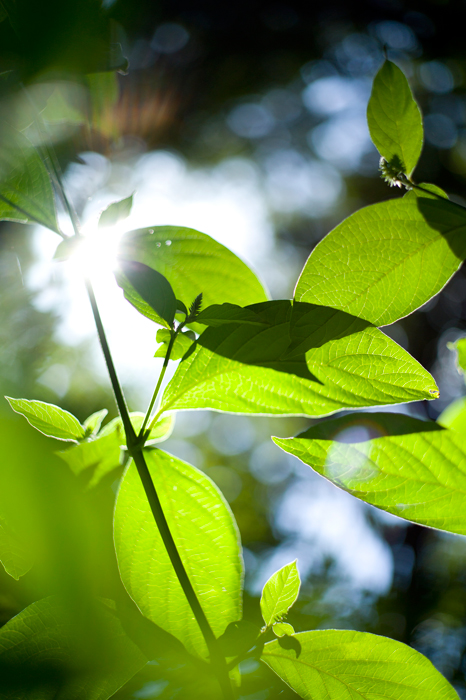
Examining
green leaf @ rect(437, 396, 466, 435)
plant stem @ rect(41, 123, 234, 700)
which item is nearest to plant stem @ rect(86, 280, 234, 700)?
plant stem @ rect(41, 123, 234, 700)

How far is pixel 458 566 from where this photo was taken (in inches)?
138

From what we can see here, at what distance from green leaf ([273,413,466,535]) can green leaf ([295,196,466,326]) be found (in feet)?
0.30

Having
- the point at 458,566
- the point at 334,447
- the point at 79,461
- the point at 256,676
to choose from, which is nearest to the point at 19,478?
the point at 79,461

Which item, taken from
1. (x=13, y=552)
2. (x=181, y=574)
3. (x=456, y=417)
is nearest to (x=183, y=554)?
(x=181, y=574)

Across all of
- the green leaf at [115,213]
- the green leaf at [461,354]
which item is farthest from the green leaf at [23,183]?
the green leaf at [461,354]

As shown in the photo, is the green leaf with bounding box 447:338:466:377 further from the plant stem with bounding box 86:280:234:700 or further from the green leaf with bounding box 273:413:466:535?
the plant stem with bounding box 86:280:234:700

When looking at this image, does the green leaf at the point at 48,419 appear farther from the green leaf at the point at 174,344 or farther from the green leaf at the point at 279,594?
the green leaf at the point at 279,594

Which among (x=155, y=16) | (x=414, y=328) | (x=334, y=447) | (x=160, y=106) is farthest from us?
(x=414, y=328)

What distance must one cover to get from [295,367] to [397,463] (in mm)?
104

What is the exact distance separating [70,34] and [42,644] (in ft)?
1.83

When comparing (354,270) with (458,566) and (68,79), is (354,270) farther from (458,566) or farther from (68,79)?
(458,566)

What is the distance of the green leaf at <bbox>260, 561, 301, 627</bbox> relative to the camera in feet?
1.11

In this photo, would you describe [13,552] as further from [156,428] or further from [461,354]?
[461,354]

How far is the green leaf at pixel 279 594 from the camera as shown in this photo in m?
0.34
